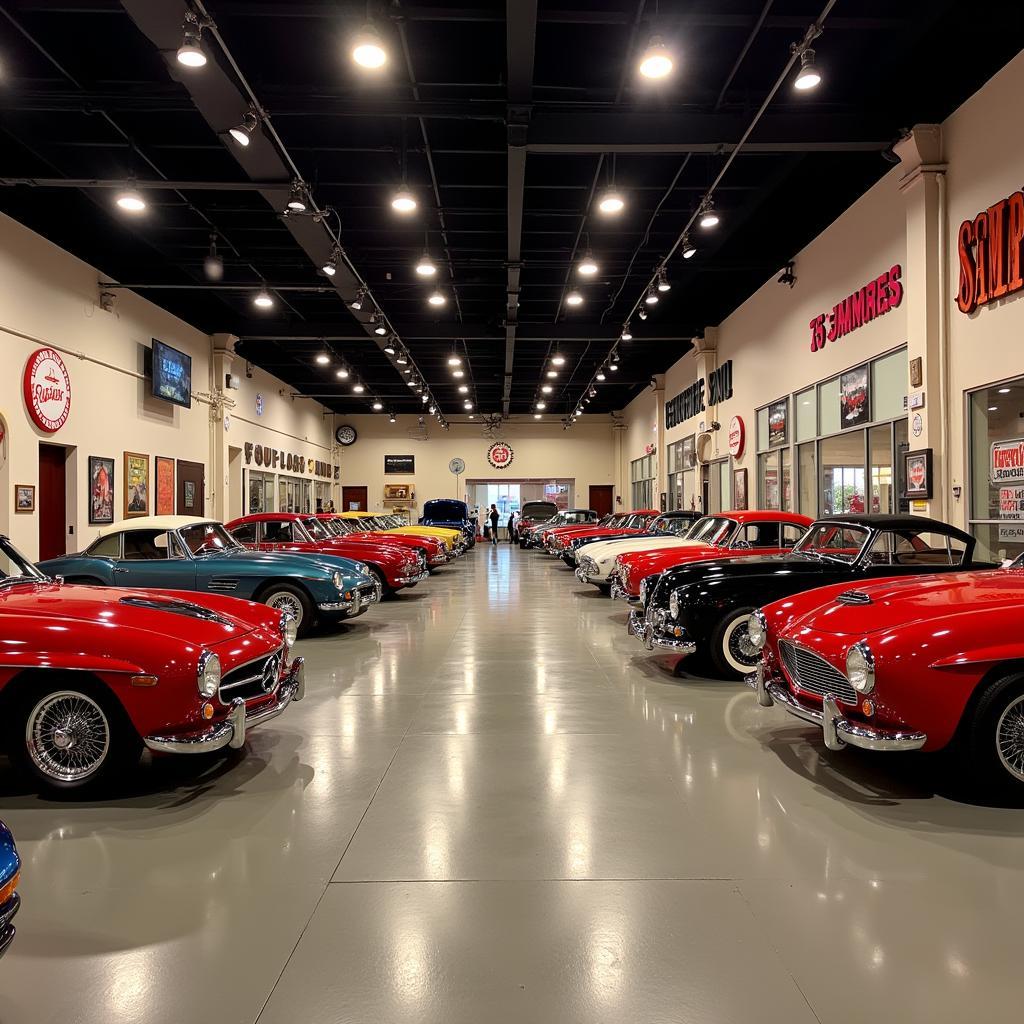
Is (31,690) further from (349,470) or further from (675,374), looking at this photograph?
(349,470)

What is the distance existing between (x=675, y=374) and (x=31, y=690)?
21.8m

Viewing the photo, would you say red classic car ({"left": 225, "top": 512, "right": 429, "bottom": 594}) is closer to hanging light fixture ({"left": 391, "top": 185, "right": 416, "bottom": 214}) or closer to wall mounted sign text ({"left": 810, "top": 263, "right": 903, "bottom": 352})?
hanging light fixture ({"left": 391, "top": 185, "right": 416, "bottom": 214})

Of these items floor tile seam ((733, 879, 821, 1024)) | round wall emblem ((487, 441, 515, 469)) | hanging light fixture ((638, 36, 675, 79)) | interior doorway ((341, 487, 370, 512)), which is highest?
hanging light fixture ((638, 36, 675, 79))

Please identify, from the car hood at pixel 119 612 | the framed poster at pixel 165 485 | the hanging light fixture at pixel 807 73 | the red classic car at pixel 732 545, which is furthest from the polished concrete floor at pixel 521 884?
the framed poster at pixel 165 485

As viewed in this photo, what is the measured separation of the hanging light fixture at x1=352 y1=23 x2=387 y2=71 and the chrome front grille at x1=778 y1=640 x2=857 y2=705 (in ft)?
19.0

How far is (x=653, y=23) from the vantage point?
6.97 m

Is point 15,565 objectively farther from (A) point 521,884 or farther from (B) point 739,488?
(B) point 739,488

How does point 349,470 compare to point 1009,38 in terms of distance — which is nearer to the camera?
point 1009,38

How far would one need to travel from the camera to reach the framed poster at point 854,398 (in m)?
11.3

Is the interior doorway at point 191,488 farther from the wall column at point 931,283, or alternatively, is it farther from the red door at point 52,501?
the wall column at point 931,283

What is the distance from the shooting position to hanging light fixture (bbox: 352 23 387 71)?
638 centimetres

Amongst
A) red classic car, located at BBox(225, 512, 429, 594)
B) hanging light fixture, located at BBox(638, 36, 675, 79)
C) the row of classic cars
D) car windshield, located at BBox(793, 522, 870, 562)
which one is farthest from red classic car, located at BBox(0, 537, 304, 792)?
red classic car, located at BBox(225, 512, 429, 594)

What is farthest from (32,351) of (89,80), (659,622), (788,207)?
(788,207)

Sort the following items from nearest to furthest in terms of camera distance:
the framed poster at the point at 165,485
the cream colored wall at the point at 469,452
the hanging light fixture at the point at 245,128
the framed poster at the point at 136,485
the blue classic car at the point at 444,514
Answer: the hanging light fixture at the point at 245,128
the framed poster at the point at 136,485
the framed poster at the point at 165,485
the blue classic car at the point at 444,514
the cream colored wall at the point at 469,452
